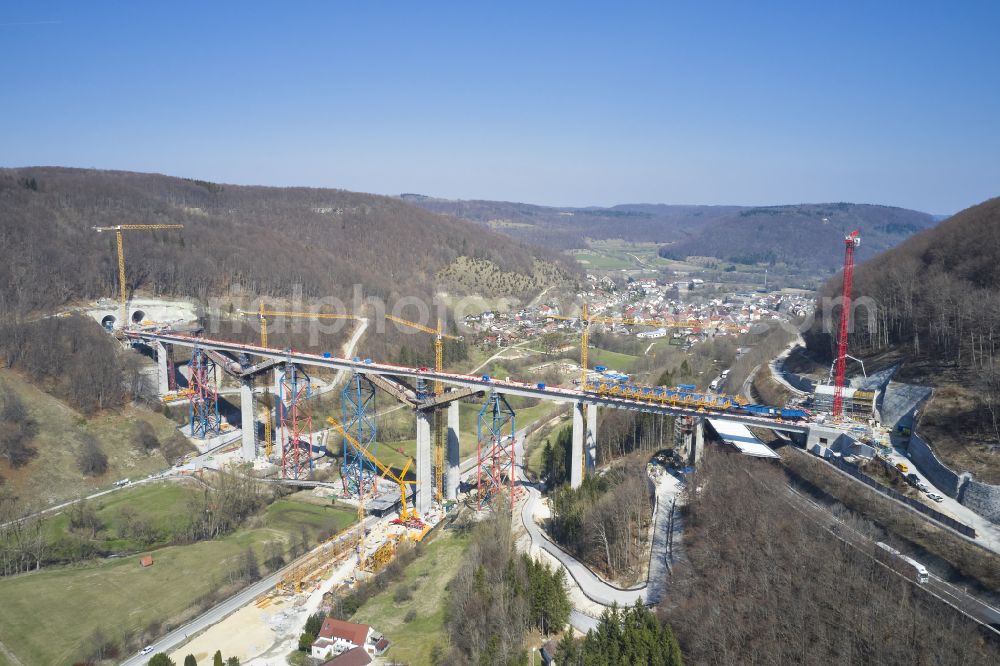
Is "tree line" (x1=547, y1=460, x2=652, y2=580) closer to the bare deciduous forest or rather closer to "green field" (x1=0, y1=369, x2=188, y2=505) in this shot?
the bare deciduous forest

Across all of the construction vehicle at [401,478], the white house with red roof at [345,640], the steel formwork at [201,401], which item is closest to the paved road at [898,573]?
the white house with red roof at [345,640]

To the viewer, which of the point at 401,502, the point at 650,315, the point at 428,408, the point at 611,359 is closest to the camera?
the point at 428,408

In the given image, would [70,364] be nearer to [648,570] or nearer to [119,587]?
[119,587]

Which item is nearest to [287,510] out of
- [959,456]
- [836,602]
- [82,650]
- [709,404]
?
[82,650]

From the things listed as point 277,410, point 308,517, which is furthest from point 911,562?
point 277,410

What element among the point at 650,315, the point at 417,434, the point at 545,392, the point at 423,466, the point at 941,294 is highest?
the point at 941,294

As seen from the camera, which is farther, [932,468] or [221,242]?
[221,242]

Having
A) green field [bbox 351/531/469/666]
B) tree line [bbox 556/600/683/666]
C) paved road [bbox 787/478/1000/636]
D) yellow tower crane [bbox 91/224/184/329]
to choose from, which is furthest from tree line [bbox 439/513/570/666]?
yellow tower crane [bbox 91/224/184/329]
